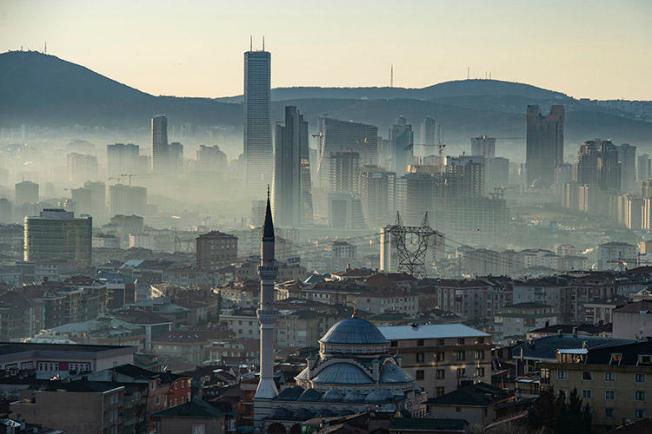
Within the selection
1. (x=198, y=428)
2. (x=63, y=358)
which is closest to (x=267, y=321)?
(x=63, y=358)

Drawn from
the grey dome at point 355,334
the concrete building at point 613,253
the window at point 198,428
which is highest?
the grey dome at point 355,334

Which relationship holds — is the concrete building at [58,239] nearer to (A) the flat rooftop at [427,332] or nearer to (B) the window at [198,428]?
(A) the flat rooftop at [427,332]

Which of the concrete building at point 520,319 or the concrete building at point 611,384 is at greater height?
the concrete building at point 611,384

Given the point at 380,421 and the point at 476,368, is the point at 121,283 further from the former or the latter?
the point at 380,421

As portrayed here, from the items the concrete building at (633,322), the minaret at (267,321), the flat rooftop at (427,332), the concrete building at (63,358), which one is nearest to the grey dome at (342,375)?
the minaret at (267,321)

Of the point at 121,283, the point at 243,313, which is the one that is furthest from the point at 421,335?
the point at 121,283

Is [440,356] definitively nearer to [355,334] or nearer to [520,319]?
[355,334]

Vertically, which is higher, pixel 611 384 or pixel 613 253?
pixel 611 384
